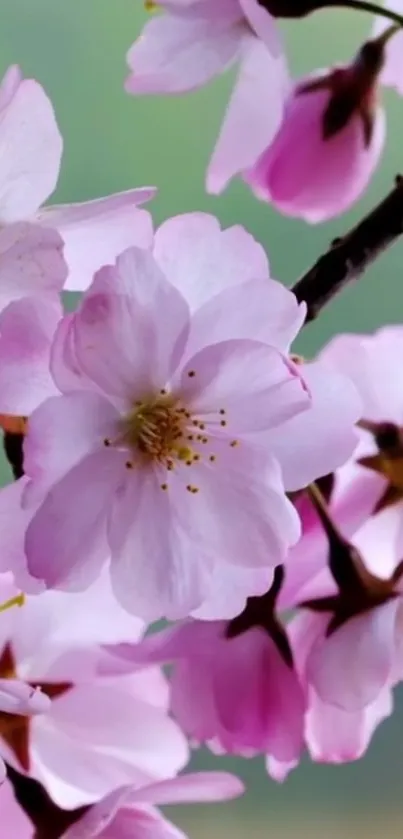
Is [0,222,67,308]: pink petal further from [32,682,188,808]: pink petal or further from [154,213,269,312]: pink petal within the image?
[32,682,188,808]: pink petal

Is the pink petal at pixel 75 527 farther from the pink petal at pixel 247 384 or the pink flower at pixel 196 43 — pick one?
the pink flower at pixel 196 43

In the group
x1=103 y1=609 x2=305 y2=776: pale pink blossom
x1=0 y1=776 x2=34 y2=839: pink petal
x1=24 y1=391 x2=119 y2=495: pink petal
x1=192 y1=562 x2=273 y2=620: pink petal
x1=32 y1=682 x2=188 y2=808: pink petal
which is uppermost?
x1=24 y1=391 x2=119 y2=495: pink petal

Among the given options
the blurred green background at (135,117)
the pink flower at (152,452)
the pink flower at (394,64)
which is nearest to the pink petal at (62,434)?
the pink flower at (152,452)

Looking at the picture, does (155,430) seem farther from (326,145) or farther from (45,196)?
(326,145)

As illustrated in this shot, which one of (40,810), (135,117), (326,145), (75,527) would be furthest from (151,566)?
(135,117)


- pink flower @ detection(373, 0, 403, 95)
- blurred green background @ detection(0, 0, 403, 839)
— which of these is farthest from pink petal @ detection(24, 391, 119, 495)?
blurred green background @ detection(0, 0, 403, 839)

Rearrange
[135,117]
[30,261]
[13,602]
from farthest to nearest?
[135,117]
[13,602]
[30,261]
